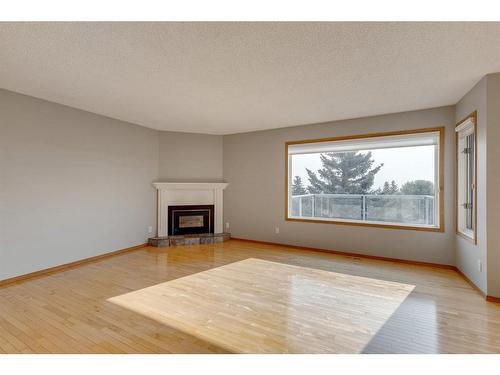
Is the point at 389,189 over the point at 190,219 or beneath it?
over

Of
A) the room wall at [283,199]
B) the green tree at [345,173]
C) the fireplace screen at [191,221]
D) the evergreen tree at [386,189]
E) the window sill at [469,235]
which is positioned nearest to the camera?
the window sill at [469,235]

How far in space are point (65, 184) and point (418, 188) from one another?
18.5 ft

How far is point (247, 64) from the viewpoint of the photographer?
2.72 meters

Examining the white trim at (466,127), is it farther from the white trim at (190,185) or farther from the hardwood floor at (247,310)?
the white trim at (190,185)

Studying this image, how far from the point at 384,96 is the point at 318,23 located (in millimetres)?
2125

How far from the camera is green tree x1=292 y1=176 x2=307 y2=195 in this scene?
5730mm

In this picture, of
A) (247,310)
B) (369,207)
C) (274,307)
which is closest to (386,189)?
(369,207)

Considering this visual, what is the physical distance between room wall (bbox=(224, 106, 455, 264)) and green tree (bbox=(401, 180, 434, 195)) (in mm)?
303

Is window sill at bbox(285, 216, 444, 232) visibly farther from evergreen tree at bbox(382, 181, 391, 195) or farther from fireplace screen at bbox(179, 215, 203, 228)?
fireplace screen at bbox(179, 215, 203, 228)

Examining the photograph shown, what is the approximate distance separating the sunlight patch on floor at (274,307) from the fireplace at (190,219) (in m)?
2.32

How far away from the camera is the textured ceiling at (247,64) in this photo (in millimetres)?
2133

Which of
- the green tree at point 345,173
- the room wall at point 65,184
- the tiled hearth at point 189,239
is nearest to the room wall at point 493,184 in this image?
the green tree at point 345,173

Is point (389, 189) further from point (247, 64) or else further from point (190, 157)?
point (190, 157)
